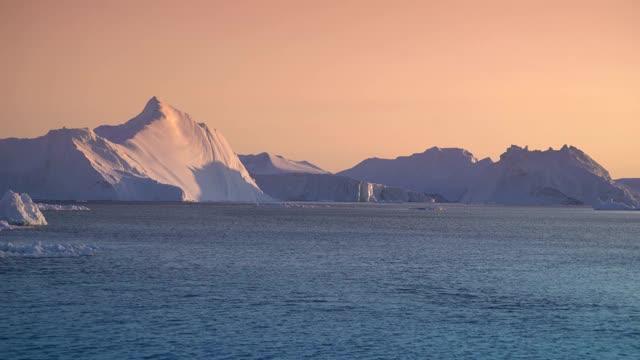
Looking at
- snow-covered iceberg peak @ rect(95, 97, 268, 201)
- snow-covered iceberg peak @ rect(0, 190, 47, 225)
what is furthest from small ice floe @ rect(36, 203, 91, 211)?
snow-covered iceberg peak @ rect(95, 97, 268, 201)

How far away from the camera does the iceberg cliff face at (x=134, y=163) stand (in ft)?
447

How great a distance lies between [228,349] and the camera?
1956cm

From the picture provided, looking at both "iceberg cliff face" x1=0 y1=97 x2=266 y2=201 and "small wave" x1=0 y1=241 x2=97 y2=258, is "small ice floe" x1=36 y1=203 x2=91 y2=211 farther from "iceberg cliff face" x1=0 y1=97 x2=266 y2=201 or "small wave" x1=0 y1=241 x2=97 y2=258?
"small wave" x1=0 y1=241 x2=97 y2=258

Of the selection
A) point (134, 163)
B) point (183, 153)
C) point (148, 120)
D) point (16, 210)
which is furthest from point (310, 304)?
point (148, 120)

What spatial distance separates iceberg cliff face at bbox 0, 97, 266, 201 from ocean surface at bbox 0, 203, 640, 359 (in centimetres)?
9352

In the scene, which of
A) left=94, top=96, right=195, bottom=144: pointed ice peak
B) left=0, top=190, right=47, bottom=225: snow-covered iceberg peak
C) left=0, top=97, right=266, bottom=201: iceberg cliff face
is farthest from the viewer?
left=94, top=96, right=195, bottom=144: pointed ice peak

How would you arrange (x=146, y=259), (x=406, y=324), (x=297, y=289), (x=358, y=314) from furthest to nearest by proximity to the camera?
(x=146, y=259) → (x=297, y=289) → (x=358, y=314) → (x=406, y=324)

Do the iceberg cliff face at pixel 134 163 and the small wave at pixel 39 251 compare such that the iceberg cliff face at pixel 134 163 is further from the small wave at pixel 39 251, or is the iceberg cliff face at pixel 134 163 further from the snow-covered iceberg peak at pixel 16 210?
the small wave at pixel 39 251

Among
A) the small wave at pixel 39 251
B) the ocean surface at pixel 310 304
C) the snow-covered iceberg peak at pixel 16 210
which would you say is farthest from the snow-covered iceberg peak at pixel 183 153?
the small wave at pixel 39 251

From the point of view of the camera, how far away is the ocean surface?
2000cm

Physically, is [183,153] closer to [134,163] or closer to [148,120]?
[148,120]

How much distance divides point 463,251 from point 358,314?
27.0m

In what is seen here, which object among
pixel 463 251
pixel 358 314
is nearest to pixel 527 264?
pixel 463 251

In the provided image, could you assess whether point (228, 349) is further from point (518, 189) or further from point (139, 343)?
point (518, 189)
